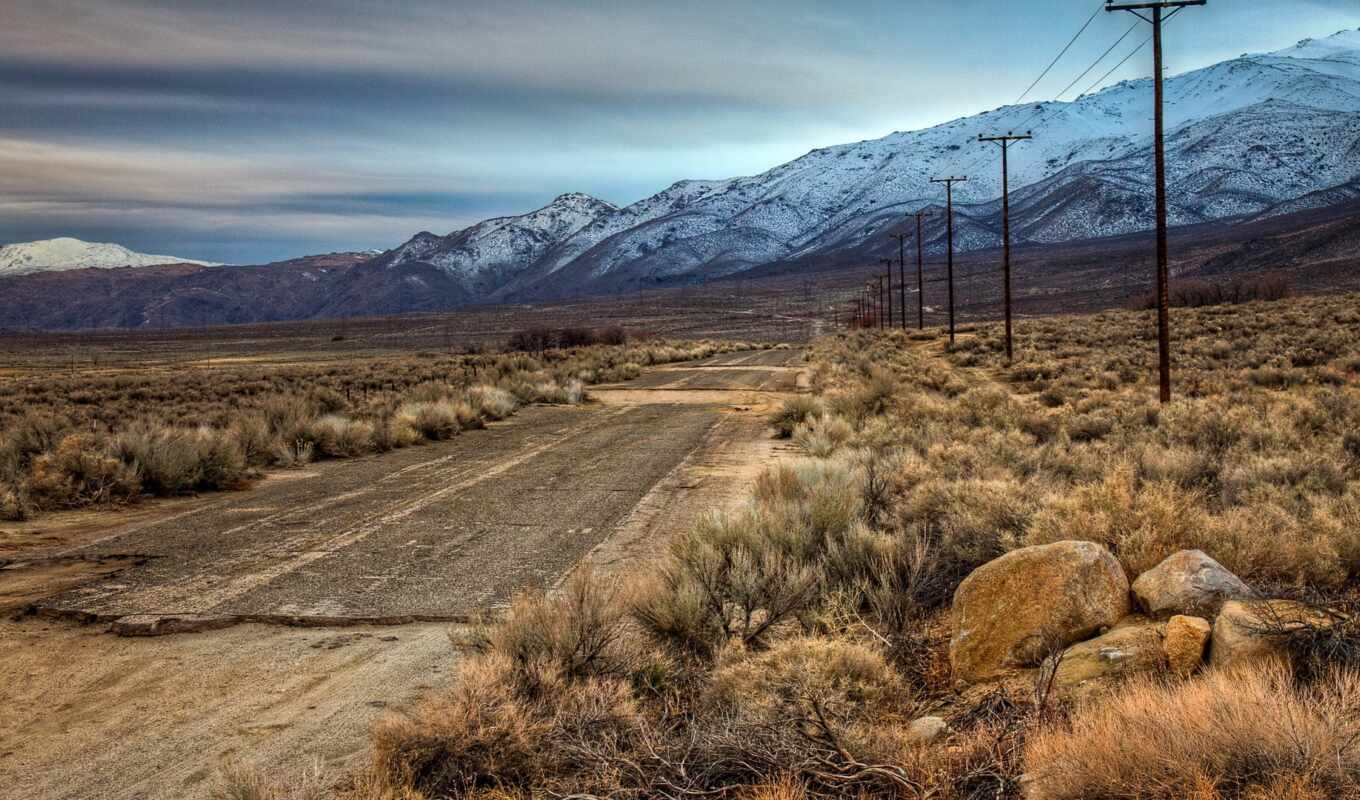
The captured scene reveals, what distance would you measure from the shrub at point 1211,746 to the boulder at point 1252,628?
1.32 ft

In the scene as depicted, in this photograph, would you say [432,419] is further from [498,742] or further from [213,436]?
[498,742]

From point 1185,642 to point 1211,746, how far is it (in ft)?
4.21

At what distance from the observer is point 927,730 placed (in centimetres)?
420

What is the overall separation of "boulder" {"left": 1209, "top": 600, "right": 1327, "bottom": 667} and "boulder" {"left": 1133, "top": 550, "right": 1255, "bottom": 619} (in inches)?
12.5

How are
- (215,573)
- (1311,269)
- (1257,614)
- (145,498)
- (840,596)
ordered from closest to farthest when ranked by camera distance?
(1257,614) → (840,596) → (215,573) → (145,498) → (1311,269)

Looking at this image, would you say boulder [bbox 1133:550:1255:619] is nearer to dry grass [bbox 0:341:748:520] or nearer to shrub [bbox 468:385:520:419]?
dry grass [bbox 0:341:748:520]

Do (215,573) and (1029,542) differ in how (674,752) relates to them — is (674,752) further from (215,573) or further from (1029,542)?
(215,573)

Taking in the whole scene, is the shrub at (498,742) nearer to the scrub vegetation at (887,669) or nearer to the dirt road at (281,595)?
the scrub vegetation at (887,669)

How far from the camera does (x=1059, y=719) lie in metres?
3.82

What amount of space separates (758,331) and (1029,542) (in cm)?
9936

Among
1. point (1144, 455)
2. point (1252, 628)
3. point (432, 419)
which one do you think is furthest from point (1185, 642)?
point (432, 419)

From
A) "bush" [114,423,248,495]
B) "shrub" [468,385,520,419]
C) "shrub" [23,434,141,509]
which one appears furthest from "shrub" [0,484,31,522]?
"shrub" [468,385,520,419]

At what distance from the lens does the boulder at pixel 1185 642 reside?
A: 4.16m

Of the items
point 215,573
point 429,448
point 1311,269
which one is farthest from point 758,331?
point 215,573
